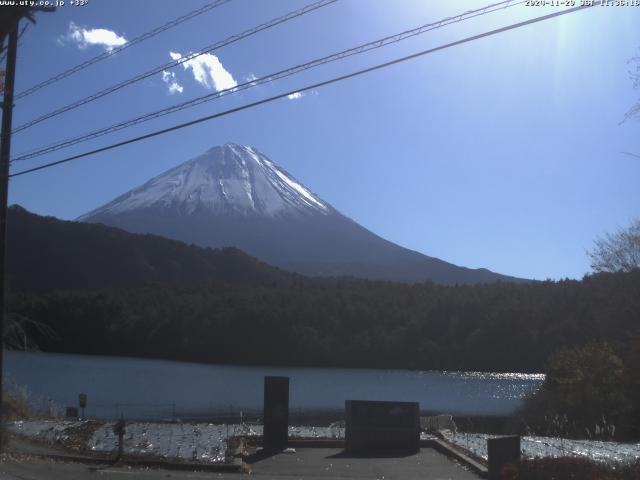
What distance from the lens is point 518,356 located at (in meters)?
82.2

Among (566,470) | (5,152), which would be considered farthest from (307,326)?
(566,470)

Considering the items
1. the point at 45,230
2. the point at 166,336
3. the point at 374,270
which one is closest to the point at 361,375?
the point at 166,336

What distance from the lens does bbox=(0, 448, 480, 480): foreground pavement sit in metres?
13.6

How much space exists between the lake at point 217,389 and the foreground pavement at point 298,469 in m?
14.2

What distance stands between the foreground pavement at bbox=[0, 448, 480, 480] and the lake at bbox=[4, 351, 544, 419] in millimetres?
14153

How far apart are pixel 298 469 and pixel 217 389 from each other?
41414 millimetres

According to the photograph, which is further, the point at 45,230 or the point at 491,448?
the point at 45,230

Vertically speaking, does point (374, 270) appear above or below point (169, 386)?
above

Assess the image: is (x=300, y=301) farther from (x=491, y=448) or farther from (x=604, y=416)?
(x=491, y=448)

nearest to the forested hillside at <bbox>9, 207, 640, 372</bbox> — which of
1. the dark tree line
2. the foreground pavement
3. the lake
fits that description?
the dark tree line

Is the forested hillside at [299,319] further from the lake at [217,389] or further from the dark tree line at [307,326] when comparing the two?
the lake at [217,389]

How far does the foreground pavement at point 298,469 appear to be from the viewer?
13.6 m

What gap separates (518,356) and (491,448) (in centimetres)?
7193

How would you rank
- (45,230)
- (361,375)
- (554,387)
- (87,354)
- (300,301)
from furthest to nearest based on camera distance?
(45,230) < (300,301) < (87,354) < (361,375) < (554,387)
